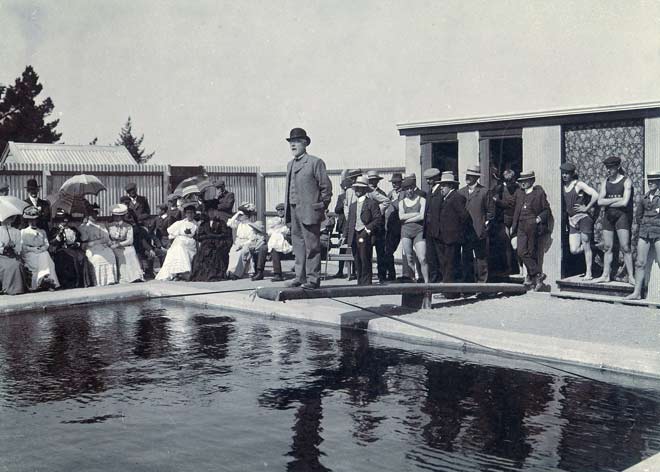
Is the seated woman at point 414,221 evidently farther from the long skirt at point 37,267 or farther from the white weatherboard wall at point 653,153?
the long skirt at point 37,267

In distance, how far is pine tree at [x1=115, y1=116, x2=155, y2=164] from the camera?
6969 centimetres

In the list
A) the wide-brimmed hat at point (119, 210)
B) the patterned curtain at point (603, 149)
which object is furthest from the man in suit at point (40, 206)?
the patterned curtain at point (603, 149)

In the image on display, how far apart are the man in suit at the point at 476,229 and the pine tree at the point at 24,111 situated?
4143 cm

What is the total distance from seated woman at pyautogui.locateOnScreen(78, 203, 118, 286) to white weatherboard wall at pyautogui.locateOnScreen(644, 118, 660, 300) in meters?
9.98

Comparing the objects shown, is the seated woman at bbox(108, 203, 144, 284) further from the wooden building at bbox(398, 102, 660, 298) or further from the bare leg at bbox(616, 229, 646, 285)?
the bare leg at bbox(616, 229, 646, 285)

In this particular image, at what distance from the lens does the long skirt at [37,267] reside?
15570mm

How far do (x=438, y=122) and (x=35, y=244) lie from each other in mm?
7741

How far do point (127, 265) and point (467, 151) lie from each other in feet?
23.5

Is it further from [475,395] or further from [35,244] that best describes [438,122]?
[475,395]

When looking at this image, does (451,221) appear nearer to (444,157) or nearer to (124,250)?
(444,157)

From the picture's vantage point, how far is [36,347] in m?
10.6

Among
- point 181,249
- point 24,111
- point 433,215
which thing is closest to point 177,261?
point 181,249

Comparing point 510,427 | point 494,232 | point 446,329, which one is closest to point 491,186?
point 494,232

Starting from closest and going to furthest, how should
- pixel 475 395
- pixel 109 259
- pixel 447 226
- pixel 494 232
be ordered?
pixel 475 395
pixel 447 226
pixel 494 232
pixel 109 259
